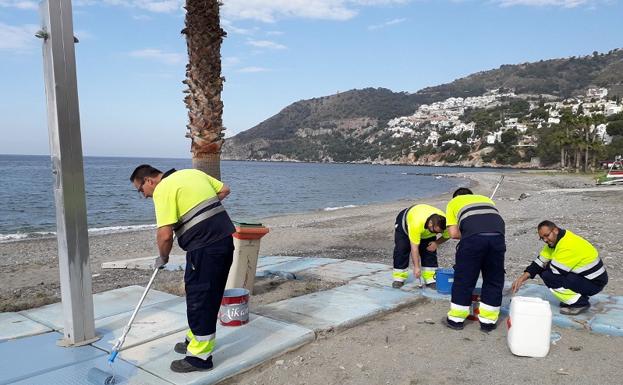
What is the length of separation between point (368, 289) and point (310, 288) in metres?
0.85

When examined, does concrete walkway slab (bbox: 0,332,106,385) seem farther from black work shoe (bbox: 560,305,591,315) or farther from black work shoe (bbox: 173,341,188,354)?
black work shoe (bbox: 560,305,591,315)

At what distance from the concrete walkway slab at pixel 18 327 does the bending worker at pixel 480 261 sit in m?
4.18

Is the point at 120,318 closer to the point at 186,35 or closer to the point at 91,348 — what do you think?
the point at 91,348

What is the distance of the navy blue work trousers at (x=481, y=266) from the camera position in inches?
193

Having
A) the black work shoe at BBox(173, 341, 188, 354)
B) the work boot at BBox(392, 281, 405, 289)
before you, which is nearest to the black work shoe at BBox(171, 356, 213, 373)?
the black work shoe at BBox(173, 341, 188, 354)

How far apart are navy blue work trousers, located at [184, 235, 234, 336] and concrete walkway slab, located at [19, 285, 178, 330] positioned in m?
1.91

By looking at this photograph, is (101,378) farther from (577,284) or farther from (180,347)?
(577,284)

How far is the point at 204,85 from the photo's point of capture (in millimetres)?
6090

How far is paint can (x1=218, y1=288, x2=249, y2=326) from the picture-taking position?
15.9ft

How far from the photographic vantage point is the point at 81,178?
4250mm

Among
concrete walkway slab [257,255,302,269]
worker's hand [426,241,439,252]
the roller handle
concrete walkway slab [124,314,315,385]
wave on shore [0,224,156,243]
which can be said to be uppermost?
worker's hand [426,241,439,252]

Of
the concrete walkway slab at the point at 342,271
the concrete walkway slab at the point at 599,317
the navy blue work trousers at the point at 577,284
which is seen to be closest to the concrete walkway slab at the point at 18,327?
the concrete walkway slab at the point at 342,271

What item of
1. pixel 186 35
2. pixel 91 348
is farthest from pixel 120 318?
pixel 186 35

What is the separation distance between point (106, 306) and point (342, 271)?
147 inches
